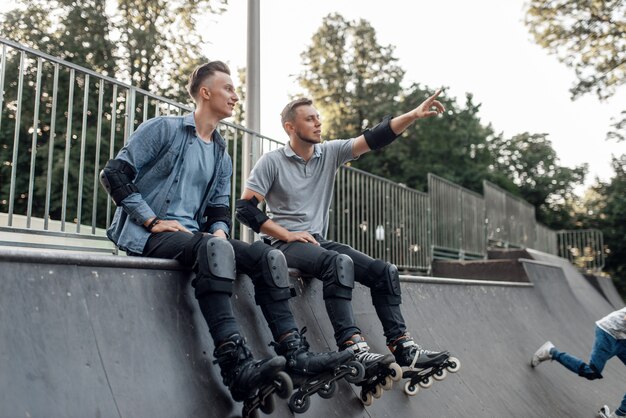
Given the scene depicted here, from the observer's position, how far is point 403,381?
3.99 metres

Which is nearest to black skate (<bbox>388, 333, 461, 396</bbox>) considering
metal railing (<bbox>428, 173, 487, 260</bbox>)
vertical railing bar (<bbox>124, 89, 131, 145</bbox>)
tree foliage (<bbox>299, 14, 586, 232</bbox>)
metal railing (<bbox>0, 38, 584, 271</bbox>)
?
metal railing (<bbox>0, 38, 584, 271</bbox>)

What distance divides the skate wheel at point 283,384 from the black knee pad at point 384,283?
1362mm

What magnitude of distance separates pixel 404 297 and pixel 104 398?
127 inches

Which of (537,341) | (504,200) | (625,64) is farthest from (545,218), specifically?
(537,341)

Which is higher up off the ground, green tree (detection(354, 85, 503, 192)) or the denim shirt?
green tree (detection(354, 85, 503, 192))

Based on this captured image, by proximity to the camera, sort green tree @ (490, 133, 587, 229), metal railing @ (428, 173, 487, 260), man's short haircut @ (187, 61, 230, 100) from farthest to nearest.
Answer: green tree @ (490, 133, 587, 229), metal railing @ (428, 173, 487, 260), man's short haircut @ (187, 61, 230, 100)

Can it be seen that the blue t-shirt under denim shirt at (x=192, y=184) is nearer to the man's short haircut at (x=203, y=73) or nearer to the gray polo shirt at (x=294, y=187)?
the man's short haircut at (x=203, y=73)

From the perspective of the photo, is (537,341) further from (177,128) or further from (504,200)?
(504,200)

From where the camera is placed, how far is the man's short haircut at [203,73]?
12.0 ft

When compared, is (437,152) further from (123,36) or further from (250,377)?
(250,377)

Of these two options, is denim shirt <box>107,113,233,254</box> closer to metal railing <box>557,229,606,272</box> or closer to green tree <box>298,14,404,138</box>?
metal railing <box>557,229,606,272</box>

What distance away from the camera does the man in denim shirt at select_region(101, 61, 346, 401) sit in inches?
108

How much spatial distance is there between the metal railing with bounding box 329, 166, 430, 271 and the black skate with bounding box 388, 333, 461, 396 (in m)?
3.98

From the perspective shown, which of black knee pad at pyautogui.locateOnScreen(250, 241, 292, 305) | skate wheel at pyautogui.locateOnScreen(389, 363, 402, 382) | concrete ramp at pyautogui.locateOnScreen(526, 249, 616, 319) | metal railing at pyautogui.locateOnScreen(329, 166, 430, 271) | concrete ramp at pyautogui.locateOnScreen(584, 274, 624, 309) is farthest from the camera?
concrete ramp at pyautogui.locateOnScreen(584, 274, 624, 309)
